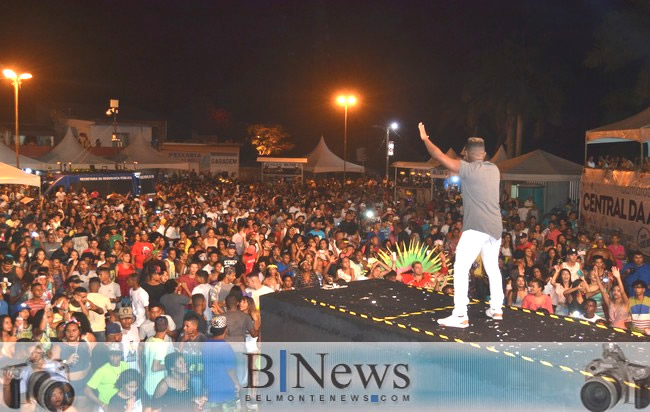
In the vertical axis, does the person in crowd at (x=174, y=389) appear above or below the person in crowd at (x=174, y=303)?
below

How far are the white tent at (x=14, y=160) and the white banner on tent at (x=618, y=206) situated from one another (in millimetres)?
17554

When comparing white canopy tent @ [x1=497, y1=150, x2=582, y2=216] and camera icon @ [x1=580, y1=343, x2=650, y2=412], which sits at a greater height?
white canopy tent @ [x1=497, y1=150, x2=582, y2=216]

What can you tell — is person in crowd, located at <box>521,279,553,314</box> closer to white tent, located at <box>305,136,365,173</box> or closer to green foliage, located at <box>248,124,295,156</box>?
white tent, located at <box>305,136,365,173</box>

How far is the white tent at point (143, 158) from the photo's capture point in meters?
31.8

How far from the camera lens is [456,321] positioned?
5965 mm

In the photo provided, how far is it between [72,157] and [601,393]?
89.5 ft

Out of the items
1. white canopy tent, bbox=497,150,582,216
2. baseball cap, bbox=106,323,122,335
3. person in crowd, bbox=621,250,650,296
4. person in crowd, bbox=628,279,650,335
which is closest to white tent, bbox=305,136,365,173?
white canopy tent, bbox=497,150,582,216

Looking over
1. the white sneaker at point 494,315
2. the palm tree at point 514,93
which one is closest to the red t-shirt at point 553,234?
the white sneaker at point 494,315

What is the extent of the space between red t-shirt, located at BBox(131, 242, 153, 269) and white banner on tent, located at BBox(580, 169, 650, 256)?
867 cm

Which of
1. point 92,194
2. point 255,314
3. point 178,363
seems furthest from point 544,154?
point 178,363

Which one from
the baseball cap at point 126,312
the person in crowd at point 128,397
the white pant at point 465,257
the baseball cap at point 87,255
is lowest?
the person in crowd at point 128,397

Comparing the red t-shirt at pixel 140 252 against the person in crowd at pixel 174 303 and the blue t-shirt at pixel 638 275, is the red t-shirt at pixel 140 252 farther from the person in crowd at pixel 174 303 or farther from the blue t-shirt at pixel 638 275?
the blue t-shirt at pixel 638 275

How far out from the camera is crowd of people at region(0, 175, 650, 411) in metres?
6.84

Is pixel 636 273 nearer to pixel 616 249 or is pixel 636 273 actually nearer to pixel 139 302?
pixel 616 249
